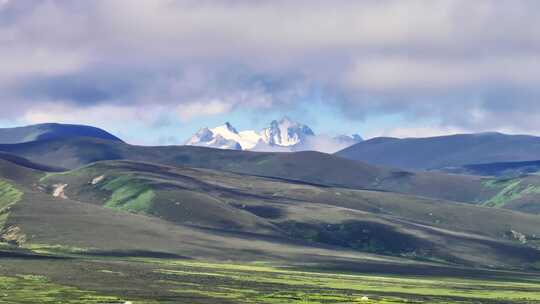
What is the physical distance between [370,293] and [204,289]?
33073 millimetres

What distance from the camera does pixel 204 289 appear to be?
184500mm

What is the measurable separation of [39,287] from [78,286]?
846 centimetres

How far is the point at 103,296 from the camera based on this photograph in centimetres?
16200

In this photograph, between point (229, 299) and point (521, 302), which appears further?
point (521, 302)

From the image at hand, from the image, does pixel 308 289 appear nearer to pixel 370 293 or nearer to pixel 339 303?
pixel 370 293

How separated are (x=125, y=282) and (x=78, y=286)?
15158mm

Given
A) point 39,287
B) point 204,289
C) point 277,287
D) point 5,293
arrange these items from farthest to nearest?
1. point 277,287
2. point 204,289
3. point 39,287
4. point 5,293

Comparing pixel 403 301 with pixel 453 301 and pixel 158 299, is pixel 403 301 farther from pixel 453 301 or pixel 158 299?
pixel 158 299

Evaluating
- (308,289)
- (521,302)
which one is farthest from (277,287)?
(521,302)

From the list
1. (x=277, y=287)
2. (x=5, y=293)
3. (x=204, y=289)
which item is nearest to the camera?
(x=5, y=293)

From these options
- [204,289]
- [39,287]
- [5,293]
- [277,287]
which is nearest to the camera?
[5,293]

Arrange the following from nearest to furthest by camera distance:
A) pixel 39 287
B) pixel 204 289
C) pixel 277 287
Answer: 1. pixel 39 287
2. pixel 204 289
3. pixel 277 287

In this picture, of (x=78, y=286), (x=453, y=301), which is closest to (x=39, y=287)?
(x=78, y=286)

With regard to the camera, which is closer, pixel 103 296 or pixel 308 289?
pixel 103 296
